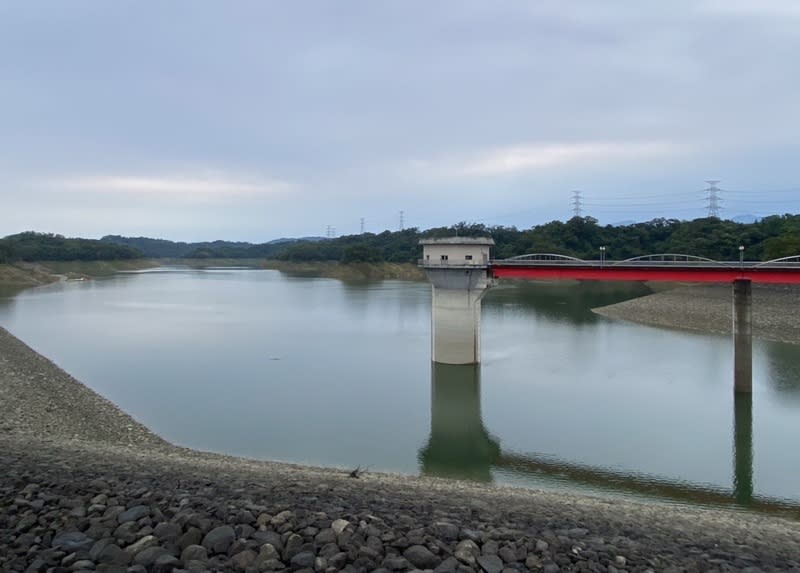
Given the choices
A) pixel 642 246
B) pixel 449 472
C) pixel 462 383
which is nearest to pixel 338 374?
pixel 462 383

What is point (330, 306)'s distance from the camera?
40500 mm

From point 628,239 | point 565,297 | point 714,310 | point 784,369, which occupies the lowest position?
point 784,369

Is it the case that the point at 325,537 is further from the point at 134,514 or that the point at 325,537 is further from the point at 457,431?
the point at 457,431

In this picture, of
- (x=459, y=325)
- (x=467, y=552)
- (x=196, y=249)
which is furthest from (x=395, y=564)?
(x=196, y=249)

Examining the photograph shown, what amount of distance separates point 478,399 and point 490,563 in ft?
39.1

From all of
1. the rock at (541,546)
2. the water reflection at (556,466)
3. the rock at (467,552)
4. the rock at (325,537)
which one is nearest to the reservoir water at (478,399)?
the water reflection at (556,466)

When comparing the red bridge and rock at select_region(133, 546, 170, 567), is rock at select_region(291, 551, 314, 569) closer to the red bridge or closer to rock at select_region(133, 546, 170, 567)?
rock at select_region(133, 546, 170, 567)

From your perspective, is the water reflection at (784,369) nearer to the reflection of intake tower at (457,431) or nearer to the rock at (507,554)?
the reflection of intake tower at (457,431)

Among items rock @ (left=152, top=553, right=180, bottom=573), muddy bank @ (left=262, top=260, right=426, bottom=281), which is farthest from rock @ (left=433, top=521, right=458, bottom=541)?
muddy bank @ (left=262, top=260, right=426, bottom=281)

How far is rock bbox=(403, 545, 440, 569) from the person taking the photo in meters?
4.60

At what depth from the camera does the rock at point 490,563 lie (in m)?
4.60

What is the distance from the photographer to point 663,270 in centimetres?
1722

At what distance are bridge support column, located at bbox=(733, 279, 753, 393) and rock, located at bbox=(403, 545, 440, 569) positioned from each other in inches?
578

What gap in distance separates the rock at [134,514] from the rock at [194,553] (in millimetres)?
923
